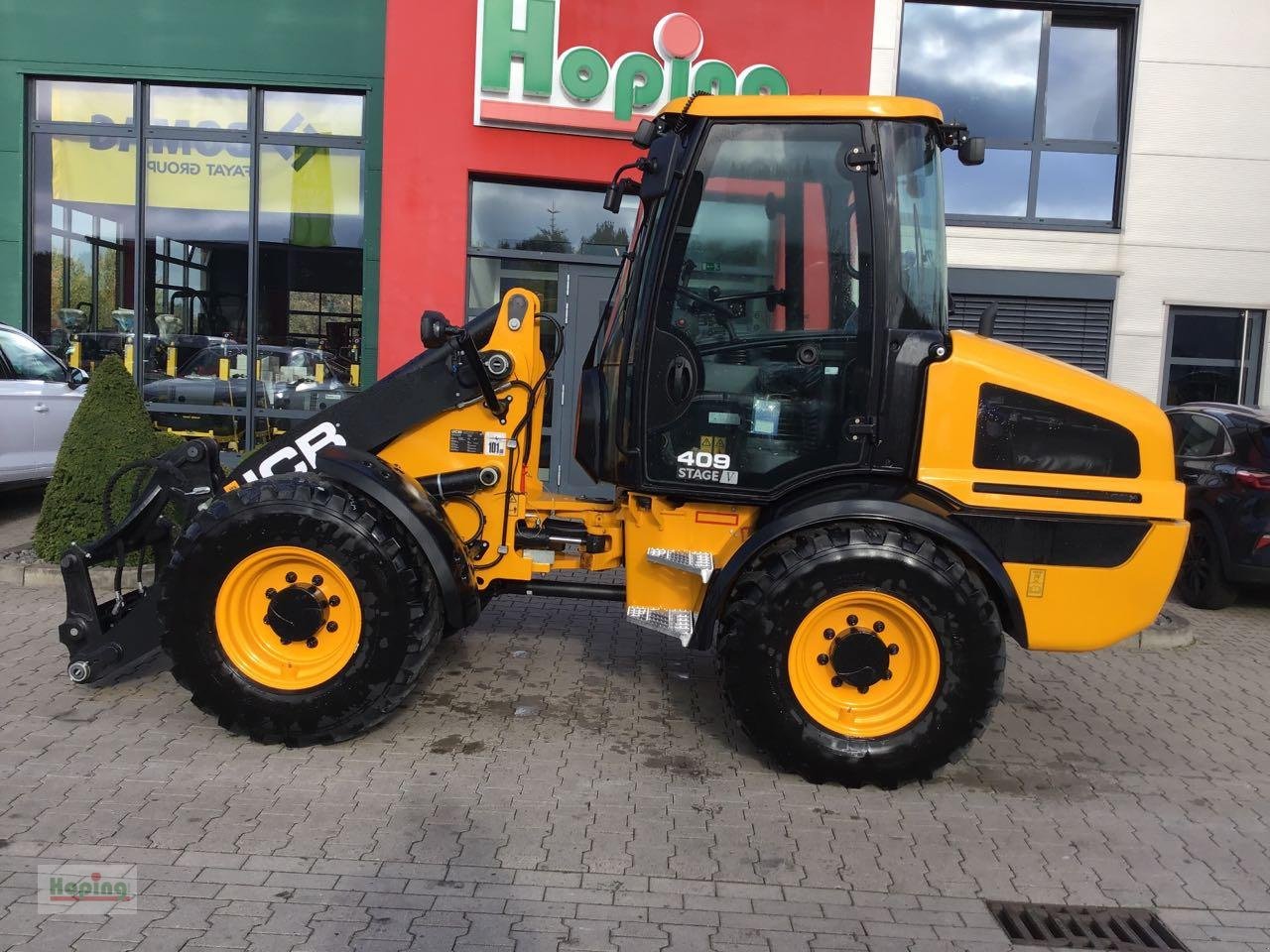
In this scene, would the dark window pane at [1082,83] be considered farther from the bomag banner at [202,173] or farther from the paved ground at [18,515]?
the paved ground at [18,515]

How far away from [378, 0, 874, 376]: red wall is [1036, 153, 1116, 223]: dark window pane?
2409 millimetres

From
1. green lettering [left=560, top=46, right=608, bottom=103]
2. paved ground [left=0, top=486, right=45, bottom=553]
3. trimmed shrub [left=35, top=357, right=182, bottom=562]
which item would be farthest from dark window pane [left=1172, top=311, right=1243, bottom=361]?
paved ground [left=0, top=486, right=45, bottom=553]

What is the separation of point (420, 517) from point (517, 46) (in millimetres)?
6782

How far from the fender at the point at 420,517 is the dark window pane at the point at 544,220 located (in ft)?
20.5

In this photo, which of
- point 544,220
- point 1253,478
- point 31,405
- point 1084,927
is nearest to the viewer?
point 1084,927

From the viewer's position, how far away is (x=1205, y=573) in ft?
26.4

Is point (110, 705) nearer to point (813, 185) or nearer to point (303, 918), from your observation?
point (303, 918)

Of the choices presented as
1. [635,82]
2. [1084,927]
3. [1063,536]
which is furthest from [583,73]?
[1084,927]

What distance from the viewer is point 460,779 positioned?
4203 mm

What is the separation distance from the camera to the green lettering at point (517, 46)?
31.7 feet

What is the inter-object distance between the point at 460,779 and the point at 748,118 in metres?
2.92

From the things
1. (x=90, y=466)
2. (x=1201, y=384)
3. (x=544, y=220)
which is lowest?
(x=90, y=466)

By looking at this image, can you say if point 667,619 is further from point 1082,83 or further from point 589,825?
point 1082,83

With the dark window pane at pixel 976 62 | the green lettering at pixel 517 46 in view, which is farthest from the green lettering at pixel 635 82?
the dark window pane at pixel 976 62
